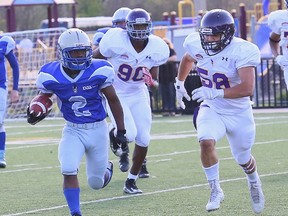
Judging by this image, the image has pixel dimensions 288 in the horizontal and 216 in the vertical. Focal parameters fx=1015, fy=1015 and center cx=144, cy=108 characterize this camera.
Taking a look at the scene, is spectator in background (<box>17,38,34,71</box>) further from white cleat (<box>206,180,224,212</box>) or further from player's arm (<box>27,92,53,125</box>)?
white cleat (<box>206,180,224,212</box>)

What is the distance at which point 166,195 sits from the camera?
8.90m

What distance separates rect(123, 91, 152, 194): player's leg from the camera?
929 cm

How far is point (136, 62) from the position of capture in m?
9.80

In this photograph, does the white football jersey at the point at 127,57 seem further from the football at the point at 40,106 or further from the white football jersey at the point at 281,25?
the football at the point at 40,106

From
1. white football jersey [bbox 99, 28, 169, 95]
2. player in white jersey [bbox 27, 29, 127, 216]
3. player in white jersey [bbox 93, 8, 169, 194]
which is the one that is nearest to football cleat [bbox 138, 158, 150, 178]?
player in white jersey [bbox 93, 8, 169, 194]

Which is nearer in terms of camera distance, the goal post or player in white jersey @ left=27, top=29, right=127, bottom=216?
player in white jersey @ left=27, top=29, right=127, bottom=216

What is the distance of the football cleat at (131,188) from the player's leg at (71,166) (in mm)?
1629

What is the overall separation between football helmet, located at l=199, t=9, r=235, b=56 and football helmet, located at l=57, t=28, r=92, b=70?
0.88 m

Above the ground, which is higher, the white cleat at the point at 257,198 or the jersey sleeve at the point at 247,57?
the jersey sleeve at the point at 247,57

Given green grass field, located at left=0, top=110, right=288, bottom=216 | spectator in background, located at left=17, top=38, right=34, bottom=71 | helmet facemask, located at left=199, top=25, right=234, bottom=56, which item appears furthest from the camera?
spectator in background, located at left=17, top=38, right=34, bottom=71

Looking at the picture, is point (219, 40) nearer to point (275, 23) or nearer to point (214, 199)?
point (214, 199)

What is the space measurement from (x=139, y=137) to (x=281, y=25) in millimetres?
2128

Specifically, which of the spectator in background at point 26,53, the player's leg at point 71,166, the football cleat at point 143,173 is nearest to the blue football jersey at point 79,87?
the player's leg at point 71,166

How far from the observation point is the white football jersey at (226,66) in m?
7.73
